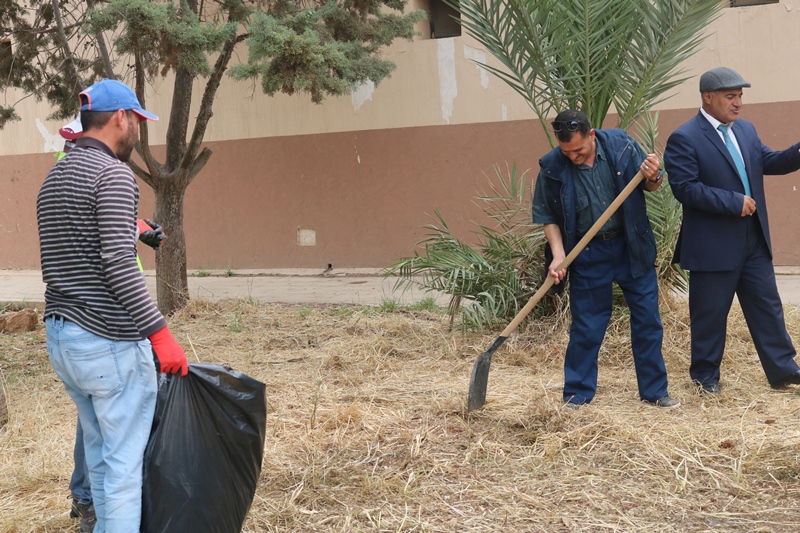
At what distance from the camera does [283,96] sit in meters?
10.9

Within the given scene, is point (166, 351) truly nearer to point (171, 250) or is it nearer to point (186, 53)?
point (186, 53)

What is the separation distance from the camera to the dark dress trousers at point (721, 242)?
191 inches

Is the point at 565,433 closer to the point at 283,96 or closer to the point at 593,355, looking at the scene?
the point at 593,355

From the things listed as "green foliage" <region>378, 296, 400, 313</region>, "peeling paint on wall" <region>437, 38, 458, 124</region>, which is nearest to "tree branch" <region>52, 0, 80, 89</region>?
"green foliage" <region>378, 296, 400, 313</region>

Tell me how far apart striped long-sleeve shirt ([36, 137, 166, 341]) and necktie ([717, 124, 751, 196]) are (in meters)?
3.44

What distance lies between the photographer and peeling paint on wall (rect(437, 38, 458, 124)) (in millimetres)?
10133


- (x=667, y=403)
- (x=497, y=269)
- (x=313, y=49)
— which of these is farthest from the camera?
(x=497, y=269)

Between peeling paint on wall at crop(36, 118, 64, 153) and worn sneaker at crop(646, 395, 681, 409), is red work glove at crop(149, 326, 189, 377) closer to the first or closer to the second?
worn sneaker at crop(646, 395, 681, 409)

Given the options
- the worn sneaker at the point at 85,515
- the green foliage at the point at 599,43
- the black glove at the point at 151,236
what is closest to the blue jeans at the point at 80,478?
the worn sneaker at the point at 85,515

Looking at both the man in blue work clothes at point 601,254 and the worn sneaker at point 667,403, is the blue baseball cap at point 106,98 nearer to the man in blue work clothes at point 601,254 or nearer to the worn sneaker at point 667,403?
the man in blue work clothes at point 601,254

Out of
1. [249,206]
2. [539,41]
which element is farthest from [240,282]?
[539,41]

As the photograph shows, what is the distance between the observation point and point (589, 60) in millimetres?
6055

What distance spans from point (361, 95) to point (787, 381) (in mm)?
6827

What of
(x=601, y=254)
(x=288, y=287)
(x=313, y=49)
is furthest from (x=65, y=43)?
(x=601, y=254)
